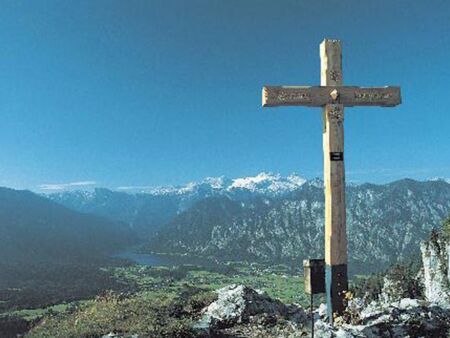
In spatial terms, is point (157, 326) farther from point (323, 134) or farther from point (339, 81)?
point (339, 81)

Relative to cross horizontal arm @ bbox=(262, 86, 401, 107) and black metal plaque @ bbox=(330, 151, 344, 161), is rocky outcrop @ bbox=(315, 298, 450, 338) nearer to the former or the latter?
black metal plaque @ bbox=(330, 151, 344, 161)

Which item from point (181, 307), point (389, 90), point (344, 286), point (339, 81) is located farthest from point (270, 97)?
point (181, 307)

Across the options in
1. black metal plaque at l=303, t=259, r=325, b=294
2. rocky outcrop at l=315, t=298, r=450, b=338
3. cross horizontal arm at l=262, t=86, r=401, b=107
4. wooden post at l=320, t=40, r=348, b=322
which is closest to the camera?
black metal plaque at l=303, t=259, r=325, b=294

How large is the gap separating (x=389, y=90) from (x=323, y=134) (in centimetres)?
309

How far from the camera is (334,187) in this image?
1700 cm

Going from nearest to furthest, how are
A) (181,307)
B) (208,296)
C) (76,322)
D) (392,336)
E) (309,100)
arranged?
(392,336) < (309,100) < (76,322) < (181,307) < (208,296)

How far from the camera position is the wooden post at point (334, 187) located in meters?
16.5

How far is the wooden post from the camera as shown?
54.2 ft

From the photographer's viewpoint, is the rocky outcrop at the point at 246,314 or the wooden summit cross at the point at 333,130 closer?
the wooden summit cross at the point at 333,130

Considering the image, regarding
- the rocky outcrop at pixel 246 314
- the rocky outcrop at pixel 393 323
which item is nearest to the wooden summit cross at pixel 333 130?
the rocky outcrop at pixel 393 323

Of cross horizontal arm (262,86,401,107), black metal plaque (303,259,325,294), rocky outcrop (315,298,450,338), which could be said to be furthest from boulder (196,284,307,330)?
cross horizontal arm (262,86,401,107)

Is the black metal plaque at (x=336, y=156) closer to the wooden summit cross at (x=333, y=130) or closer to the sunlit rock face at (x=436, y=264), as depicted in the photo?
the wooden summit cross at (x=333, y=130)

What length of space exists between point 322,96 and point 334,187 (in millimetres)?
3257

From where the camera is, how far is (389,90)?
1811cm
